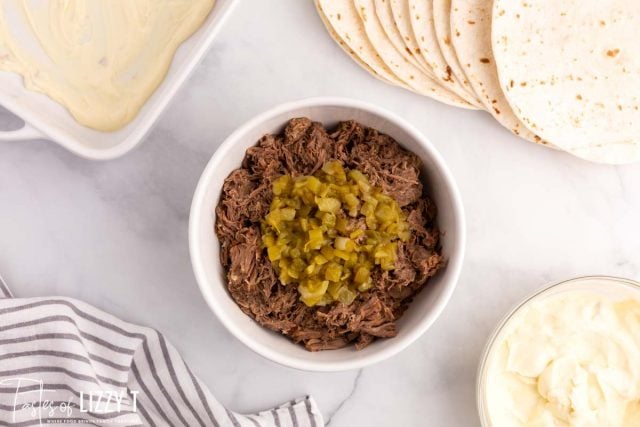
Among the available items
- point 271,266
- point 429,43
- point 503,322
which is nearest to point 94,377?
point 271,266

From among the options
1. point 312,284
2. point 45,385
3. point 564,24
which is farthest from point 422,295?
point 45,385

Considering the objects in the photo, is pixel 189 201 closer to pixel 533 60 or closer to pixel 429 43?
pixel 429 43

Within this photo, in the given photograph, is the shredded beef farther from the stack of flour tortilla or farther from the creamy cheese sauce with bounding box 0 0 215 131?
the creamy cheese sauce with bounding box 0 0 215 131

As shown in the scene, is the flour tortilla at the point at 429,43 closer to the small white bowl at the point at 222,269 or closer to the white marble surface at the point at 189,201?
the white marble surface at the point at 189,201

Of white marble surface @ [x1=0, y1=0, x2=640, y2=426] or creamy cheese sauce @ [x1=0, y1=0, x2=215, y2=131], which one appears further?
white marble surface @ [x1=0, y1=0, x2=640, y2=426]

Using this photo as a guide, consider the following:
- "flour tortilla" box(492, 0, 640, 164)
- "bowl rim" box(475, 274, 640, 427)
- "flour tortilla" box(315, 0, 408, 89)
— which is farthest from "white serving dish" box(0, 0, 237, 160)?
"bowl rim" box(475, 274, 640, 427)

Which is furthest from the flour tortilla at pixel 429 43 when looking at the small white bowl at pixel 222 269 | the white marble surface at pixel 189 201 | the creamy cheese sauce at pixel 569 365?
the creamy cheese sauce at pixel 569 365

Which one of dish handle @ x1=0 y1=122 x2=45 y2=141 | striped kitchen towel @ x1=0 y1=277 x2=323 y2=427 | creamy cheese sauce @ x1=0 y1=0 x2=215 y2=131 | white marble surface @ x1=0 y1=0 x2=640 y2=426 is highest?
creamy cheese sauce @ x1=0 y1=0 x2=215 y2=131
